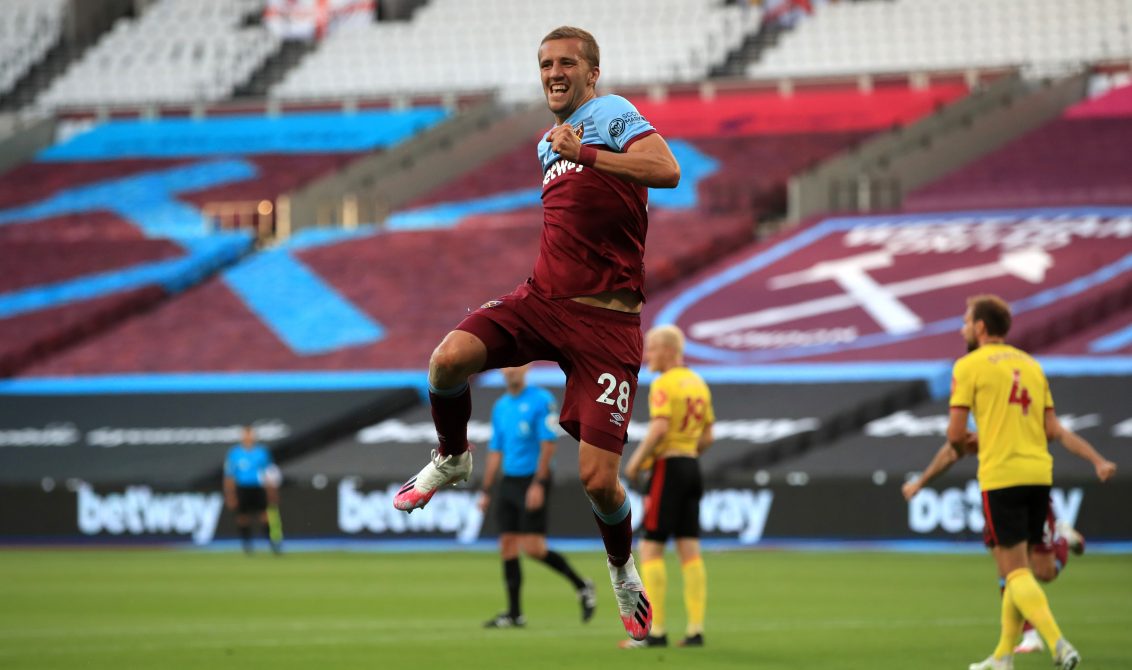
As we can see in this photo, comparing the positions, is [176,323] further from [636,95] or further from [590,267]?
[590,267]

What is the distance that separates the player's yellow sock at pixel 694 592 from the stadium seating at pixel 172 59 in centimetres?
3923

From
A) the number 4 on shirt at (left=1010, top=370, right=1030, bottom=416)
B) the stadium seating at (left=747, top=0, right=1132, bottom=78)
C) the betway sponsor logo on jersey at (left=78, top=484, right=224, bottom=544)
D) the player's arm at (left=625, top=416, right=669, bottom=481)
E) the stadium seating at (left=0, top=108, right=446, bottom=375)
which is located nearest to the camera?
the number 4 on shirt at (left=1010, top=370, right=1030, bottom=416)

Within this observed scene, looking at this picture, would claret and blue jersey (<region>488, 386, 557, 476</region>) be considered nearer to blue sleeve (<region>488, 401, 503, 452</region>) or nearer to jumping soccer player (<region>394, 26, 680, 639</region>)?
blue sleeve (<region>488, 401, 503, 452</region>)

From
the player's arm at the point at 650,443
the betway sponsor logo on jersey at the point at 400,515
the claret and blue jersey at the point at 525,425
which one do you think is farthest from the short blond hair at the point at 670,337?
the betway sponsor logo on jersey at the point at 400,515

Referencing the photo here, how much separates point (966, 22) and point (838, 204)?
26.5 ft

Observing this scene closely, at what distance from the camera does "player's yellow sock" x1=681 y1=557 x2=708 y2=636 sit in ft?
40.6

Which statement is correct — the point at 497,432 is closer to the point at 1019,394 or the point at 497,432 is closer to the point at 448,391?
the point at 1019,394

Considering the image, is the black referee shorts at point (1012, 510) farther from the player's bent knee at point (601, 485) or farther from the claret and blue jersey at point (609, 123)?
the claret and blue jersey at point (609, 123)

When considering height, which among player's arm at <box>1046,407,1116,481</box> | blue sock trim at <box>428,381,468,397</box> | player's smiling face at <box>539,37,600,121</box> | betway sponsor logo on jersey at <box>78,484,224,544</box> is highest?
player's smiling face at <box>539,37,600,121</box>

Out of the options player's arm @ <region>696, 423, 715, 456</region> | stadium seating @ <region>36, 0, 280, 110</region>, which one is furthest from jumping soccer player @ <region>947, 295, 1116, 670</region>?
stadium seating @ <region>36, 0, 280, 110</region>

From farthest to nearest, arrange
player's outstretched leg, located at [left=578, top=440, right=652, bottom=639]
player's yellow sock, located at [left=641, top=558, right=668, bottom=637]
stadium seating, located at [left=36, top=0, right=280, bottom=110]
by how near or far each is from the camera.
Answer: stadium seating, located at [left=36, top=0, right=280, bottom=110] < player's yellow sock, located at [left=641, top=558, right=668, bottom=637] < player's outstretched leg, located at [left=578, top=440, right=652, bottom=639]

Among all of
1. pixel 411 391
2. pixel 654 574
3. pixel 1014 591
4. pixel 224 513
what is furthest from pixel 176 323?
pixel 1014 591

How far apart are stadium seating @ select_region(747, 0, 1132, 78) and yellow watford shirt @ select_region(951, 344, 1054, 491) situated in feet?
109

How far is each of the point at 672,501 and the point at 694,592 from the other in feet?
2.08
